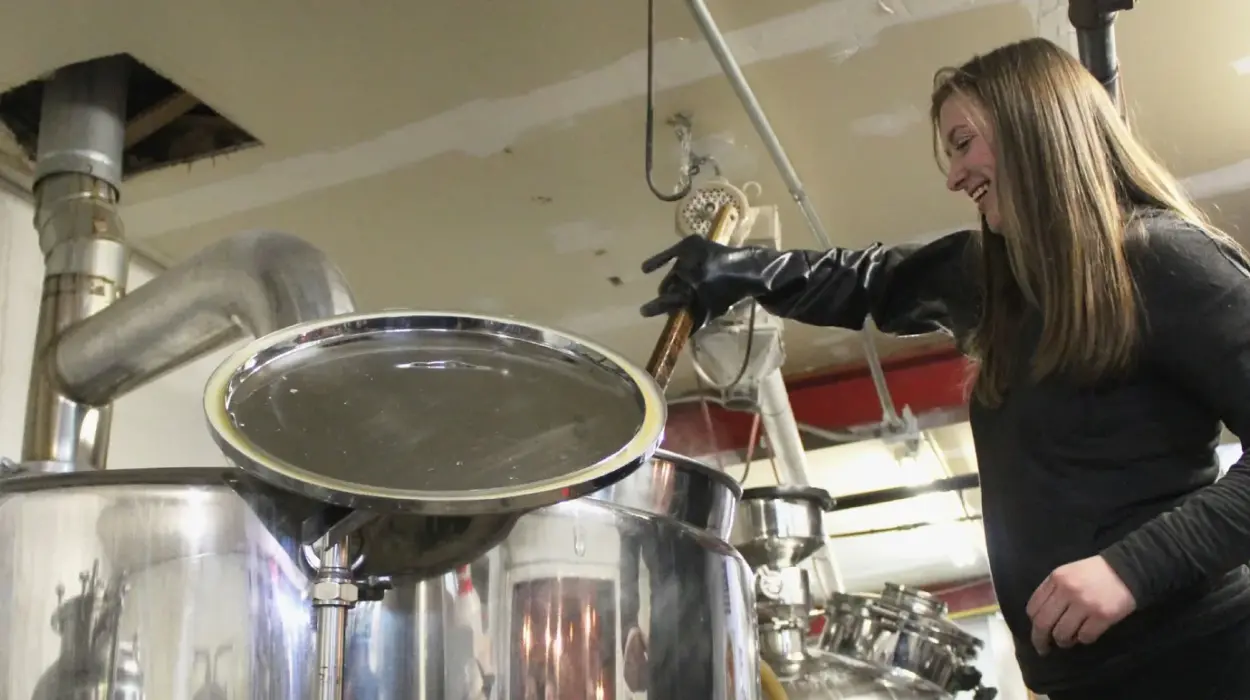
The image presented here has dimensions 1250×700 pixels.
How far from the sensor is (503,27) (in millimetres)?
1468

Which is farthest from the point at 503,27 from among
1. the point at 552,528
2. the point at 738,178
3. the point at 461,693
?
the point at 461,693

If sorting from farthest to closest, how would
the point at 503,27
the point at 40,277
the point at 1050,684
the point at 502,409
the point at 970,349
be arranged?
the point at 40,277 < the point at 503,27 < the point at 970,349 < the point at 1050,684 < the point at 502,409

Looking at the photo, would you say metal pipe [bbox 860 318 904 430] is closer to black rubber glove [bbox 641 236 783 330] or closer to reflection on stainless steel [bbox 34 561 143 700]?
black rubber glove [bbox 641 236 783 330]

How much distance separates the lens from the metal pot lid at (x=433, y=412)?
2.02 feet

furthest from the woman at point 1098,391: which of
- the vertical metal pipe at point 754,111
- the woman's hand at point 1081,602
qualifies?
the vertical metal pipe at point 754,111

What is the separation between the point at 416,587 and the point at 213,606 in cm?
14

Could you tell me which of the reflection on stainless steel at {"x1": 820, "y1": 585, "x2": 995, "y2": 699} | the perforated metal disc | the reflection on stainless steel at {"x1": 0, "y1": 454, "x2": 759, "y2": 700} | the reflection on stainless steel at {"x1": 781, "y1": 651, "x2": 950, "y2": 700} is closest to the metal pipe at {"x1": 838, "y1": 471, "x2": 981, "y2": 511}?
the reflection on stainless steel at {"x1": 820, "y1": 585, "x2": 995, "y2": 699}

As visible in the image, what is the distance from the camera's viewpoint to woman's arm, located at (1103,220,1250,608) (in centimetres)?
81

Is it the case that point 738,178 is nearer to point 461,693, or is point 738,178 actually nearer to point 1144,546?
point 1144,546

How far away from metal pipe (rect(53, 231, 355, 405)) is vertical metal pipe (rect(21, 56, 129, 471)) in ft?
0.66

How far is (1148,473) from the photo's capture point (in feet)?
3.00

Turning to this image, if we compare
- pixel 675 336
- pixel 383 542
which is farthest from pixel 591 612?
pixel 675 336

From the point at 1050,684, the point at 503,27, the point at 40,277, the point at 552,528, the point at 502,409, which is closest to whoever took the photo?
the point at 502,409

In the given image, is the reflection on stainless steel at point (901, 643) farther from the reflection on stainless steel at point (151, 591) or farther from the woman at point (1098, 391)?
the reflection on stainless steel at point (151, 591)
